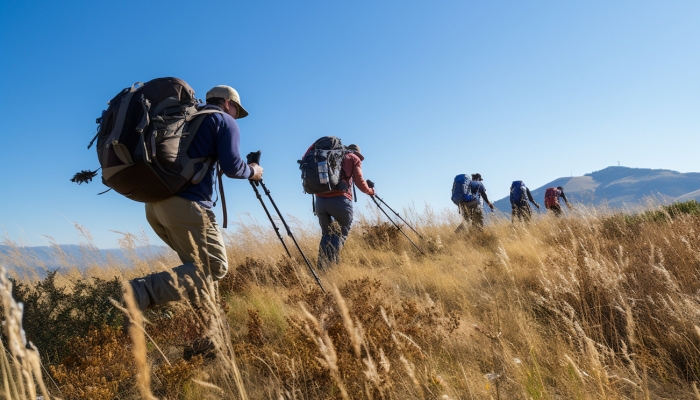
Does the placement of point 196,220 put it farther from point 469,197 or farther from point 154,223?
point 469,197

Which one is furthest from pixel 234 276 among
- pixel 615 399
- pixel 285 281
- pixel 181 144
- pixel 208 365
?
pixel 615 399

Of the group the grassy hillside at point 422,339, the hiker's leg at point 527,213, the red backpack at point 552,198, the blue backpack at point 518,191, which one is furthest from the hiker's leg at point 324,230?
the red backpack at point 552,198

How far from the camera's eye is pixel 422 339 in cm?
260

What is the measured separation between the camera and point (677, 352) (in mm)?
2381

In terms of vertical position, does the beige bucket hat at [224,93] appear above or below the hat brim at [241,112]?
above

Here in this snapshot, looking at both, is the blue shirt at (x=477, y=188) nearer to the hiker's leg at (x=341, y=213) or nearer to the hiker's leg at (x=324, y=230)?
the hiker's leg at (x=341, y=213)

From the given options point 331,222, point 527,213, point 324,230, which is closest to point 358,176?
point 331,222

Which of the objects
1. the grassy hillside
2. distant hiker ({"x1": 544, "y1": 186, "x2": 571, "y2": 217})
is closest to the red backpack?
distant hiker ({"x1": 544, "y1": 186, "x2": 571, "y2": 217})

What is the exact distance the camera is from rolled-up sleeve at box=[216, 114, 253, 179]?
2963 mm

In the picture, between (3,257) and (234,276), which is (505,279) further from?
(3,257)

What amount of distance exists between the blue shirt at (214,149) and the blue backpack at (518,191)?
31.4ft

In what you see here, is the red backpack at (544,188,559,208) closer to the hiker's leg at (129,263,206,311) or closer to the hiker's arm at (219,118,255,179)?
the hiker's arm at (219,118,255,179)

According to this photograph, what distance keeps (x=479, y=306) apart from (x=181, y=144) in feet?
9.40

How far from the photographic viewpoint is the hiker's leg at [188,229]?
2.83 metres
